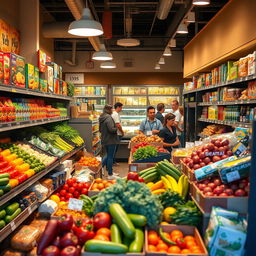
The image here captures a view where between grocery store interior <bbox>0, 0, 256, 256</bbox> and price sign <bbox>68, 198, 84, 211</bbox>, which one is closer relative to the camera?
grocery store interior <bbox>0, 0, 256, 256</bbox>

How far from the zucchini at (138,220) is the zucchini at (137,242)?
1.7 inches

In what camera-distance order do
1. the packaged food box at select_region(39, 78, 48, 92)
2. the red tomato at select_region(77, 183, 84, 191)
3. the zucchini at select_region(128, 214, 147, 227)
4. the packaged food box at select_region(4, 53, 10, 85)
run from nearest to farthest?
1. the zucchini at select_region(128, 214, 147, 227)
2. the packaged food box at select_region(4, 53, 10, 85)
3. the red tomato at select_region(77, 183, 84, 191)
4. the packaged food box at select_region(39, 78, 48, 92)

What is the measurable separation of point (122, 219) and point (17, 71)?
113 inches

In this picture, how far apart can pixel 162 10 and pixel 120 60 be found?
6.26 metres

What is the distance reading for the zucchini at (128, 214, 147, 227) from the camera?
7.03 ft

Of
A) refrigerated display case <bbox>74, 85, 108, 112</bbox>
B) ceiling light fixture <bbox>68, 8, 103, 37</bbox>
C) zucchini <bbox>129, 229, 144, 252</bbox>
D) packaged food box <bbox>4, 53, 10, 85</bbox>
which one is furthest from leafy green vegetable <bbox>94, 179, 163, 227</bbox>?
refrigerated display case <bbox>74, 85, 108, 112</bbox>

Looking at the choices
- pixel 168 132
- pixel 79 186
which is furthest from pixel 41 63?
pixel 168 132

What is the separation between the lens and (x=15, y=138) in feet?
17.4

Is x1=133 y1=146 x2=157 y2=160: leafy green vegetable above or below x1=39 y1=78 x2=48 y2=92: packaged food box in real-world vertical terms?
below

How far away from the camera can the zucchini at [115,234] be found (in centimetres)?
200

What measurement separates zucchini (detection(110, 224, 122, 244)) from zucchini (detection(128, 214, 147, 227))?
0.13 metres

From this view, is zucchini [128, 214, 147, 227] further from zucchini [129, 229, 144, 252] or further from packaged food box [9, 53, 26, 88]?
packaged food box [9, 53, 26, 88]

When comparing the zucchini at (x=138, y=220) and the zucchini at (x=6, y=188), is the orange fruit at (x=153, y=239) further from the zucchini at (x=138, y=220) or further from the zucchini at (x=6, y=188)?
the zucchini at (x=6, y=188)

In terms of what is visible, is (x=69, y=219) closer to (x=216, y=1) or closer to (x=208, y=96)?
(x=208, y=96)
